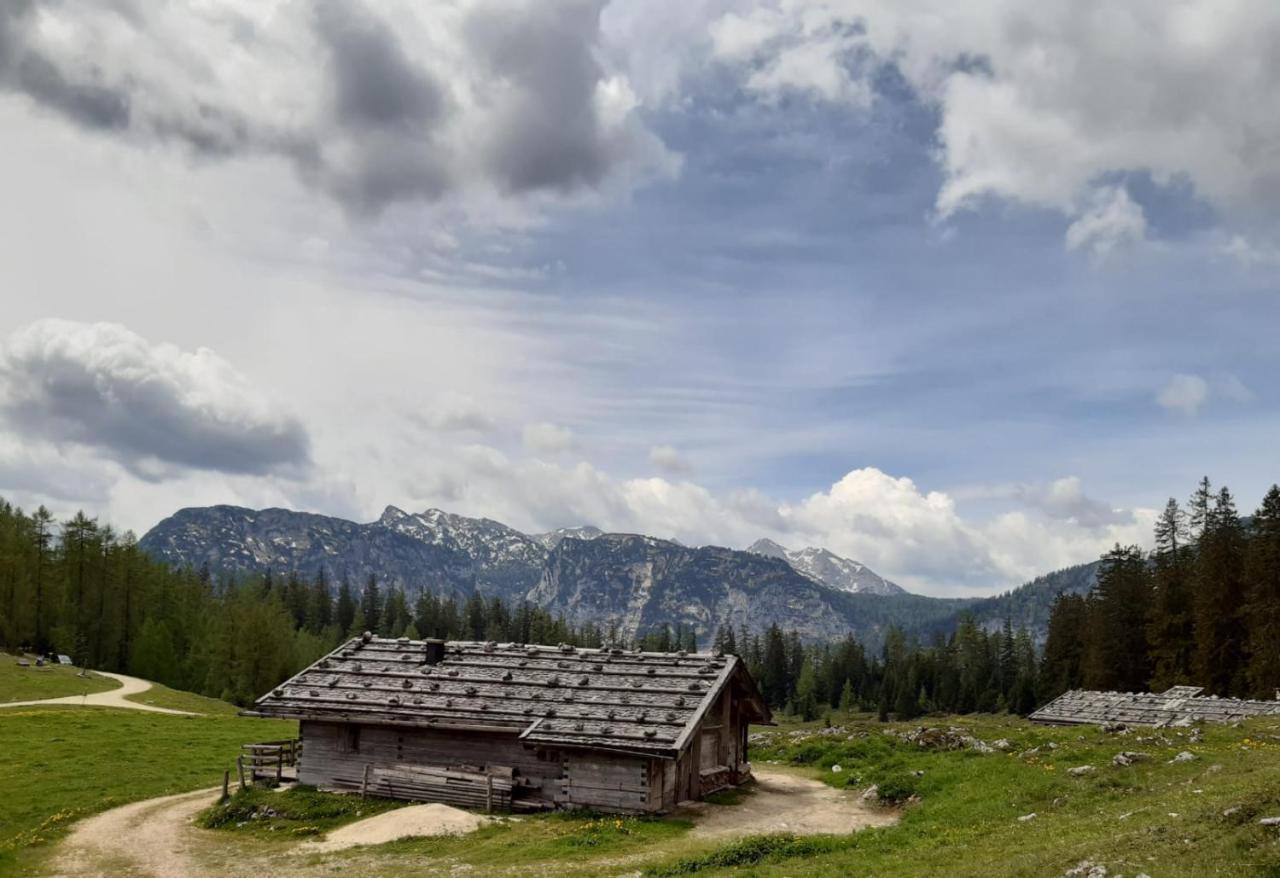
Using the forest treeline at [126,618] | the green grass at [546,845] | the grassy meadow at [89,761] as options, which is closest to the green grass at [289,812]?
the grassy meadow at [89,761]

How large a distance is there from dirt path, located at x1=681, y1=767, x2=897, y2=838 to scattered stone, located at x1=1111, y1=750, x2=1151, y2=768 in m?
7.28

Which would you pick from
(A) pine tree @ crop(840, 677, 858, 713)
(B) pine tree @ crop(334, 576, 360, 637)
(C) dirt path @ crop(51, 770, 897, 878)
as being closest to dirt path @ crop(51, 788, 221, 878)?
(C) dirt path @ crop(51, 770, 897, 878)

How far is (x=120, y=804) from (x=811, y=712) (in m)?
144

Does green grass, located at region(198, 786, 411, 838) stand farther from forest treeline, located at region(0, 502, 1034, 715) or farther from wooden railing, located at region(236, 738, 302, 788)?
forest treeline, located at region(0, 502, 1034, 715)

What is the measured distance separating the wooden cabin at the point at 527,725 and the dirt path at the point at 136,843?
4889mm

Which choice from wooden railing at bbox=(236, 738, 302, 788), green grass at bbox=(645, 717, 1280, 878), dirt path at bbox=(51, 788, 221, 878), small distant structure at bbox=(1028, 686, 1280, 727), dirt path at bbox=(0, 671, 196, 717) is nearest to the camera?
→ green grass at bbox=(645, 717, 1280, 878)

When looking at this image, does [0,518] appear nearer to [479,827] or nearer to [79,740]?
[79,740]

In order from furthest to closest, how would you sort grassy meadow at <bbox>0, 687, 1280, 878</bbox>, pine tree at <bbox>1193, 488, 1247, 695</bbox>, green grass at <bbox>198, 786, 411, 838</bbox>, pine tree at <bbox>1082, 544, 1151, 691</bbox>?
pine tree at <bbox>1082, 544, 1151, 691</bbox> → pine tree at <bbox>1193, 488, 1247, 695</bbox> → green grass at <bbox>198, 786, 411, 838</bbox> → grassy meadow at <bbox>0, 687, 1280, 878</bbox>

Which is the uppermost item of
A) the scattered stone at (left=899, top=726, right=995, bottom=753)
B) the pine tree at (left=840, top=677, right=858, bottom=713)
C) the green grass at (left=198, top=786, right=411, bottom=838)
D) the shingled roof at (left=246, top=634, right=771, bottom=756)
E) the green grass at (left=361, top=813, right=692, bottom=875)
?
the shingled roof at (left=246, top=634, right=771, bottom=756)

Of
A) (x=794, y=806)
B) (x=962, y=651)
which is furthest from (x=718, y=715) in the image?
(x=962, y=651)

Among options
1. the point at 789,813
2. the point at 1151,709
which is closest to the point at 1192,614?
the point at 1151,709

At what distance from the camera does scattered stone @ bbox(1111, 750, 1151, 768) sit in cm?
2808

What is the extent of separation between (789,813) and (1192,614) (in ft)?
218

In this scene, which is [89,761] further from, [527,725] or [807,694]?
[807,694]
